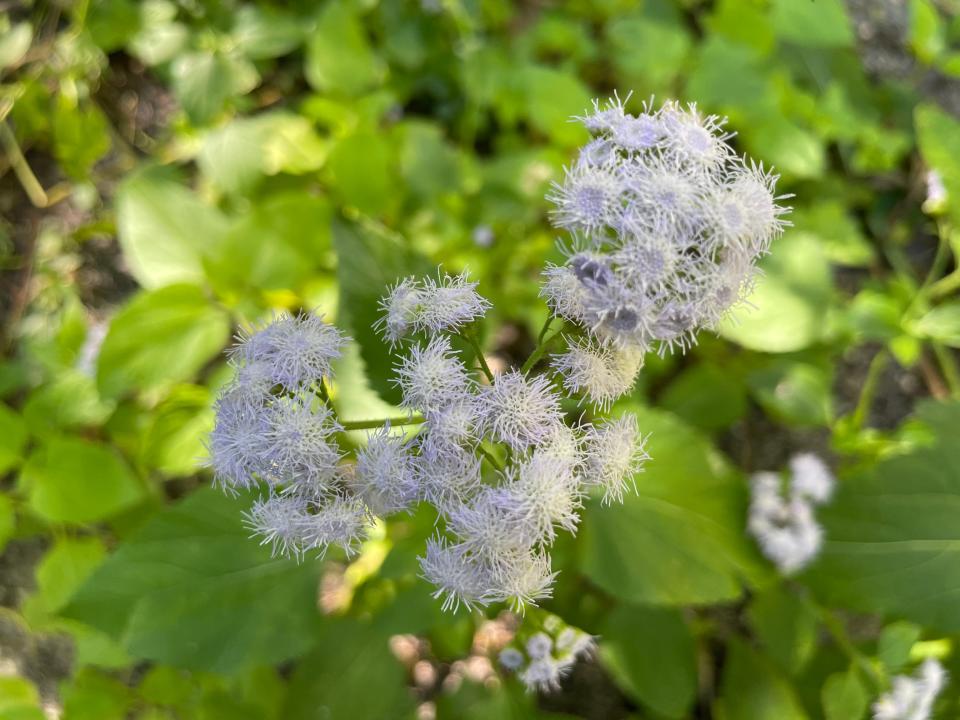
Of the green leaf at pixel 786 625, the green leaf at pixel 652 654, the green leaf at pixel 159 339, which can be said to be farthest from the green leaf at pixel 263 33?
the green leaf at pixel 786 625

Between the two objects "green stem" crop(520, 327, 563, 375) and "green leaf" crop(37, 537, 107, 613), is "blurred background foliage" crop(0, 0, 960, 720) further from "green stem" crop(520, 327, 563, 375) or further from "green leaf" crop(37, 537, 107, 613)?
"green stem" crop(520, 327, 563, 375)

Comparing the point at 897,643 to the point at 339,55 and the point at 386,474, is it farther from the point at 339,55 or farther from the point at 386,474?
the point at 339,55

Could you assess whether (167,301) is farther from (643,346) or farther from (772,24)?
(772,24)

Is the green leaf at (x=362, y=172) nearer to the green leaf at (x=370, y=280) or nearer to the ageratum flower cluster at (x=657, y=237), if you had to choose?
the green leaf at (x=370, y=280)

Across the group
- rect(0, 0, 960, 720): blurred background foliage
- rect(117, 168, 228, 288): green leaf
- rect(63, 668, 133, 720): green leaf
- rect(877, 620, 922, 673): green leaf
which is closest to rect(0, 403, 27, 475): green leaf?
rect(0, 0, 960, 720): blurred background foliage

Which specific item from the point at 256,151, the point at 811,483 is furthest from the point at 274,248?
the point at 811,483

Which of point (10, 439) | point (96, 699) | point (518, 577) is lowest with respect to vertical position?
point (96, 699)
